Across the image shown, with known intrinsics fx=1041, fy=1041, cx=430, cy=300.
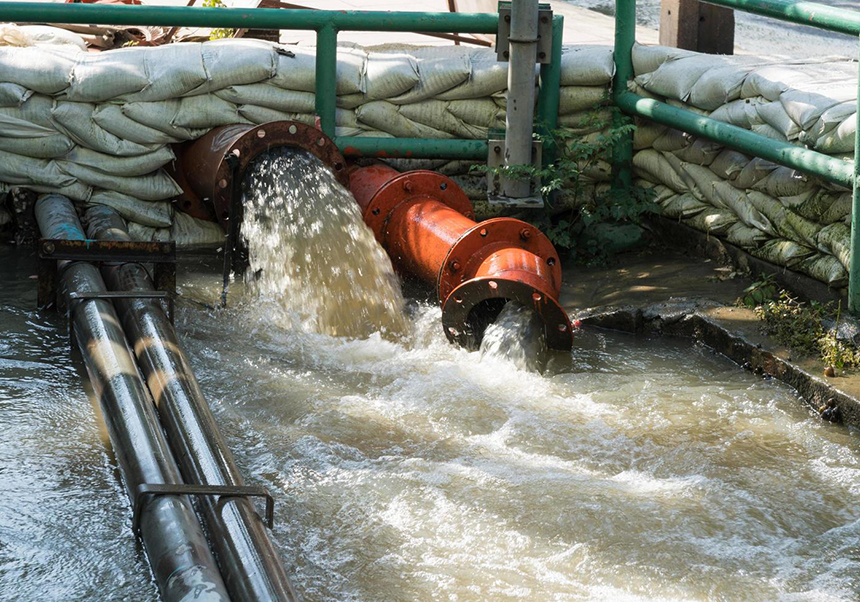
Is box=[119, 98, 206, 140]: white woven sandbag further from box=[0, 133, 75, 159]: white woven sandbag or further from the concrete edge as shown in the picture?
the concrete edge

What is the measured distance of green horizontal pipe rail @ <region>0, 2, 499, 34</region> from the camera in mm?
5281

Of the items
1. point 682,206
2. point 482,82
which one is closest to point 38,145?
point 482,82

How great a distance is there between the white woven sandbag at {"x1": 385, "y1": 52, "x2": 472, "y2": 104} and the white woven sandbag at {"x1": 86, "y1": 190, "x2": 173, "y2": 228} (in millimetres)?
1407

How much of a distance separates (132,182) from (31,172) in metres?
0.52

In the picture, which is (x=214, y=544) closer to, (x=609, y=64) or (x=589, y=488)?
(x=589, y=488)

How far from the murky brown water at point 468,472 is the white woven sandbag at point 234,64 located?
1563 mm

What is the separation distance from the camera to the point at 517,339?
431 cm

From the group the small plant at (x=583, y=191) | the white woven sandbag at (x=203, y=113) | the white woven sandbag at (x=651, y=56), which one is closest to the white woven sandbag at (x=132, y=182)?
the white woven sandbag at (x=203, y=113)

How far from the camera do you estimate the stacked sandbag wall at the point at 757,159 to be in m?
4.38

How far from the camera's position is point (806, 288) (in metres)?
4.55

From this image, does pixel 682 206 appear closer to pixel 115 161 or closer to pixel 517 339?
pixel 517 339

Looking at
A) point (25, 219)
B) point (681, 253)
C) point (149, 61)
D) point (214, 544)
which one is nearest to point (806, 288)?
point (681, 253)

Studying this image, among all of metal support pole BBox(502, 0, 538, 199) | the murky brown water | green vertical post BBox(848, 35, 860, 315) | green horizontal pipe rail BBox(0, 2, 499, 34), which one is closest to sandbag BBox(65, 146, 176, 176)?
green horizontal pipe rail BBox(0, 2, 499, 34)

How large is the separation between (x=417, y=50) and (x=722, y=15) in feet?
6.10
